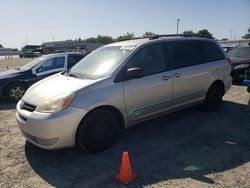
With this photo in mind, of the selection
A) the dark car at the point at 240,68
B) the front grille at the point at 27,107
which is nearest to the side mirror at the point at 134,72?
the front grille at the point at 27,107

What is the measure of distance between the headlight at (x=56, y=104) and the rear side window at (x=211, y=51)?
142 inches

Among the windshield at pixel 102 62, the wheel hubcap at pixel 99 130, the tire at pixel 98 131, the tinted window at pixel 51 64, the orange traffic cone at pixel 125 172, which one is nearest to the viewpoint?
the orange traffic cone at pixel 125 172

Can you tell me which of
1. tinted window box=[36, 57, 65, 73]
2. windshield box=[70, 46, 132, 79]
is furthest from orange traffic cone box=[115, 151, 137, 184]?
tinted window box=[36, 57, 65, 73]

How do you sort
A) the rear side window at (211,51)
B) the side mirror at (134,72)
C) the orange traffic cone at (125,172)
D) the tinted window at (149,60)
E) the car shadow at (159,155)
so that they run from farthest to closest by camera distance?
the rear side window at (211,51), the tinted window at (149,60), the side mirror at (134,72), the car shadow at (159,155), the orange traffic cone at (125,172)

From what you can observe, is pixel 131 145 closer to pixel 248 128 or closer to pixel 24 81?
pixel 248 128

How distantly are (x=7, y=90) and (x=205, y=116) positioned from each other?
5990 mm

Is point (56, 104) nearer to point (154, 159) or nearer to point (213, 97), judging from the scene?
point (154, 159)

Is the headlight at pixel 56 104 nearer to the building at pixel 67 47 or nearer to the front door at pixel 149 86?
the front door at pixel 149 86

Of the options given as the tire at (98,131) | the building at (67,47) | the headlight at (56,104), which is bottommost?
the tire at (98,131)

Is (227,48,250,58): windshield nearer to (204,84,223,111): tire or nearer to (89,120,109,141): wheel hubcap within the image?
(204,84,223,111): tire

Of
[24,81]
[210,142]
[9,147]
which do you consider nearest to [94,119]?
[9,147]

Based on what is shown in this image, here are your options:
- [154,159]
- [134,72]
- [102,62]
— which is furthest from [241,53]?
[154,159]

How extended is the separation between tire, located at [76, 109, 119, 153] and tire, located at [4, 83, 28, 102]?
16.7 feet

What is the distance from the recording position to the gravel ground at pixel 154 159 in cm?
370
